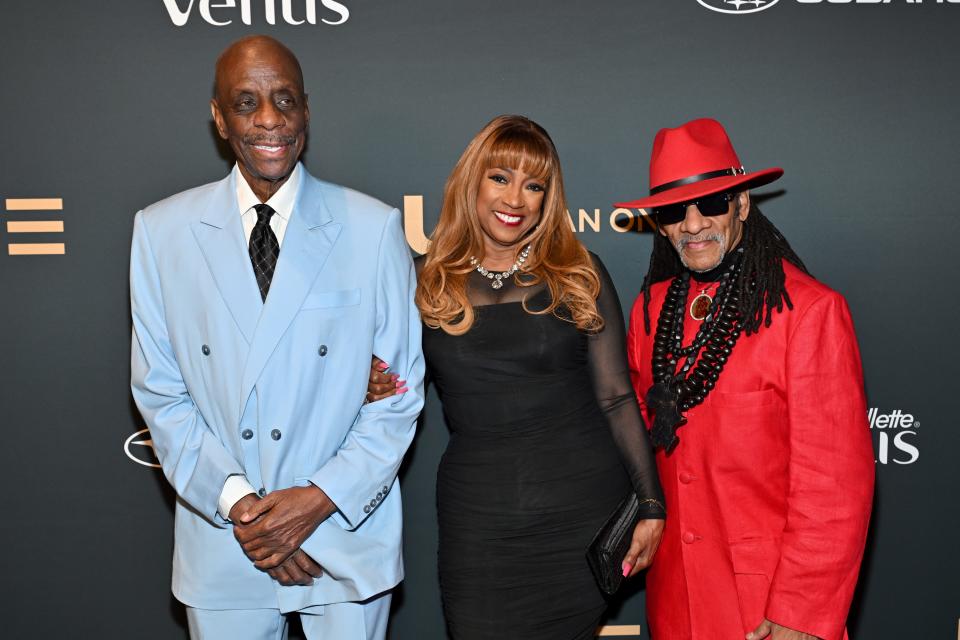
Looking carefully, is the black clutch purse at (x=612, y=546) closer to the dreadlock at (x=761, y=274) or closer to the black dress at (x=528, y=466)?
the black dress at (x=528, y=466)

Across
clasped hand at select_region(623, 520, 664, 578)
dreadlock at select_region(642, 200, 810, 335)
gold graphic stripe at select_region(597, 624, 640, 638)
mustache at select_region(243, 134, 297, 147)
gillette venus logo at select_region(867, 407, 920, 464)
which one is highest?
mustache at select_region(243, 134, 297, 147)

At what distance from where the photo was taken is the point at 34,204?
9.14 ft

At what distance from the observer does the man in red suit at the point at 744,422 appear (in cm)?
189

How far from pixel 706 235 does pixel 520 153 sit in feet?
1.88

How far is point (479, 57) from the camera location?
9.20ft

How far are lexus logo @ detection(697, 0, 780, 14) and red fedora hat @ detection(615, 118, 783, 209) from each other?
33.6 inches

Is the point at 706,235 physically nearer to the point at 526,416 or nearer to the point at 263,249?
the point at 526,416

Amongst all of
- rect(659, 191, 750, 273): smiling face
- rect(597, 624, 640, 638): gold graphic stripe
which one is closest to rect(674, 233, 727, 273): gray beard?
rect(659, 191, 750, 273): smiling face

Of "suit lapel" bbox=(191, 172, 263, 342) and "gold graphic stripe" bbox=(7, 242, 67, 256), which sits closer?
"suit lapel" bbox=(191, 172, 263, 342)

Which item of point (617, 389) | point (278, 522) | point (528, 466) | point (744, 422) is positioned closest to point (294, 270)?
point (278, 522)

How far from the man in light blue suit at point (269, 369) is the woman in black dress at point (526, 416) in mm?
233

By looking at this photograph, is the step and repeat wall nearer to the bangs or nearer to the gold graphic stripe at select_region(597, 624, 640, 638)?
the bangs

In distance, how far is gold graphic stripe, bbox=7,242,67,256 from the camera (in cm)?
280

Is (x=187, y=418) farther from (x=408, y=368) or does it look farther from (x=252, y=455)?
(x=408, y=368)
